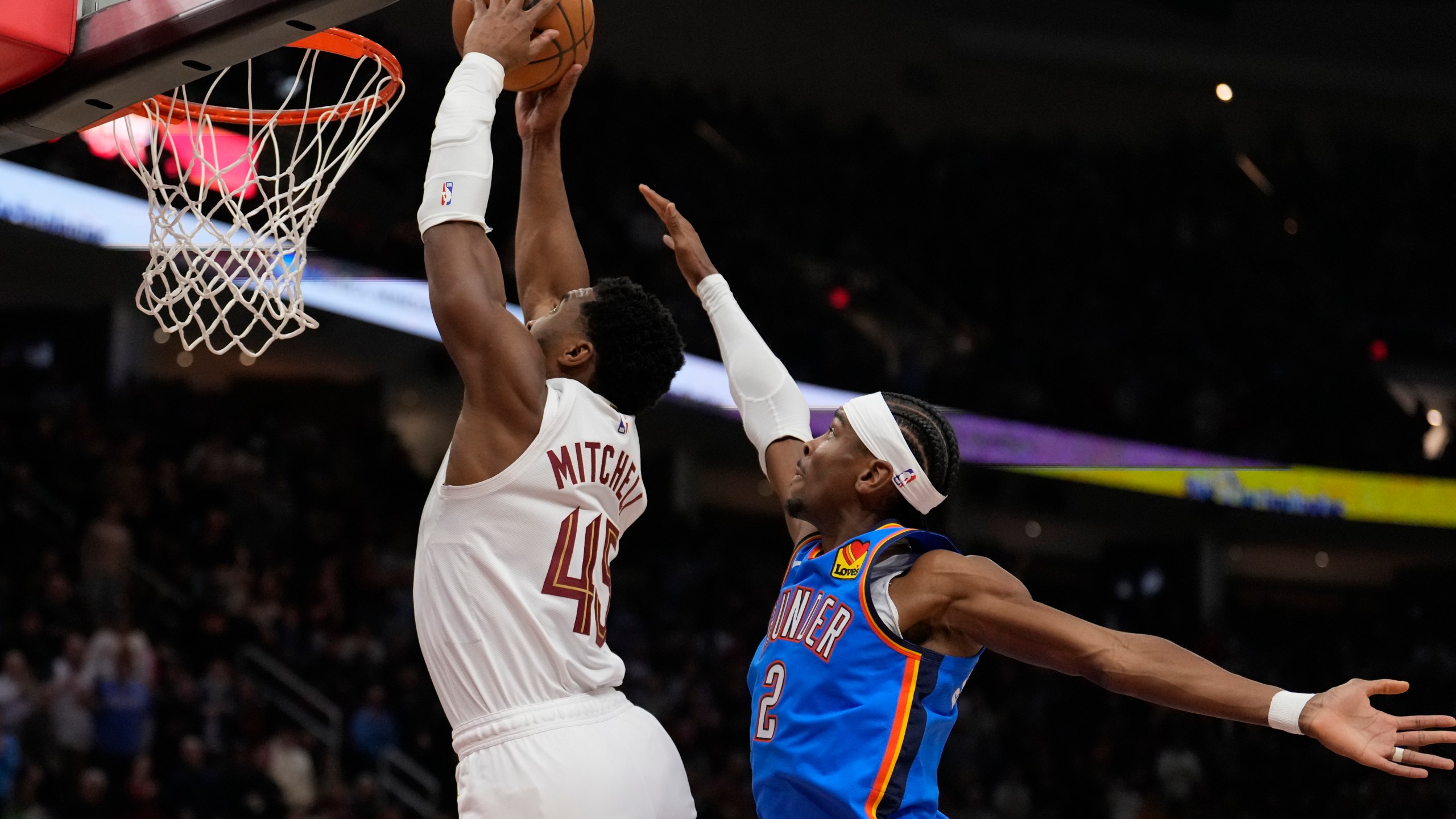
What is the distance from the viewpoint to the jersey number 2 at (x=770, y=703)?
10.5ft

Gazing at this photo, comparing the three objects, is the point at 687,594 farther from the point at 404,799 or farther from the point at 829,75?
the point at 829,75

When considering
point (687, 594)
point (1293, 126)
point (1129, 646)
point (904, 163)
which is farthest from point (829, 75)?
point (1129, 646)

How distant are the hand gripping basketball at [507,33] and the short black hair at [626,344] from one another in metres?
0.54

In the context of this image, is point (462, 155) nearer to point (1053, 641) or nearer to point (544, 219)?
point (544, 219)

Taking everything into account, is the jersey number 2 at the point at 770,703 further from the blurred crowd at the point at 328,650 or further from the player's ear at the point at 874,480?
the blurred crowd at the point at 328,650

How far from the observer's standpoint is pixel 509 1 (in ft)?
11.0

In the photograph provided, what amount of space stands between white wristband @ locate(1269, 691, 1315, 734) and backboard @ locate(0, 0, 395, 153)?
2157 mm

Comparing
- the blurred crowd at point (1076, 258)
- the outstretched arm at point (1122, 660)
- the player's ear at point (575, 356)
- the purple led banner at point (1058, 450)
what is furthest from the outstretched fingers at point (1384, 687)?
the purple led banner at point (1058, 450)

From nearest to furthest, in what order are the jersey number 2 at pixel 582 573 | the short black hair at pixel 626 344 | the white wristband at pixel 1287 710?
the white wristband at pixel 1287 710 → the jersey number 2 at pixel 582 573 → the short black hair at pixel 626 344

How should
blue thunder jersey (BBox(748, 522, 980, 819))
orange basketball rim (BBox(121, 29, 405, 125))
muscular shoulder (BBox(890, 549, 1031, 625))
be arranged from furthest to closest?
orange basketball rim (BBox(121, 29, 405, 125))
blue thunder jersey (BBox(748, 522, 980, 819))
muscular shoulder (BBox(890, 549, 1031, 625))

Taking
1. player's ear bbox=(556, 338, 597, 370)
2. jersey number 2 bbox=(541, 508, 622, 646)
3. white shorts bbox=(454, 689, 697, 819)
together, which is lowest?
white shorts bbox=(454, 689, 697, 819)

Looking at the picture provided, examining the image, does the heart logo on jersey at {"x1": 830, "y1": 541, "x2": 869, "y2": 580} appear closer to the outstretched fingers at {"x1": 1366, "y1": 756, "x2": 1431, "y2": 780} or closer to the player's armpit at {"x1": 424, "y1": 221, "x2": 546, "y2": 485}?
the player's armpit at {"x1": 424, "y1": 221, "x2": 546, "y2": 485}

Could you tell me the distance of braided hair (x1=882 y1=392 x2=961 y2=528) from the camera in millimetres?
3363

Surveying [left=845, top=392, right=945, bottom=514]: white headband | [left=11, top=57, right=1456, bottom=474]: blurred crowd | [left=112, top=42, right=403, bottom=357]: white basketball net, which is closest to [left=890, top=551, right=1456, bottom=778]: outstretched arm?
[left=845, top=392, right=945, bottom=514]: white headband
